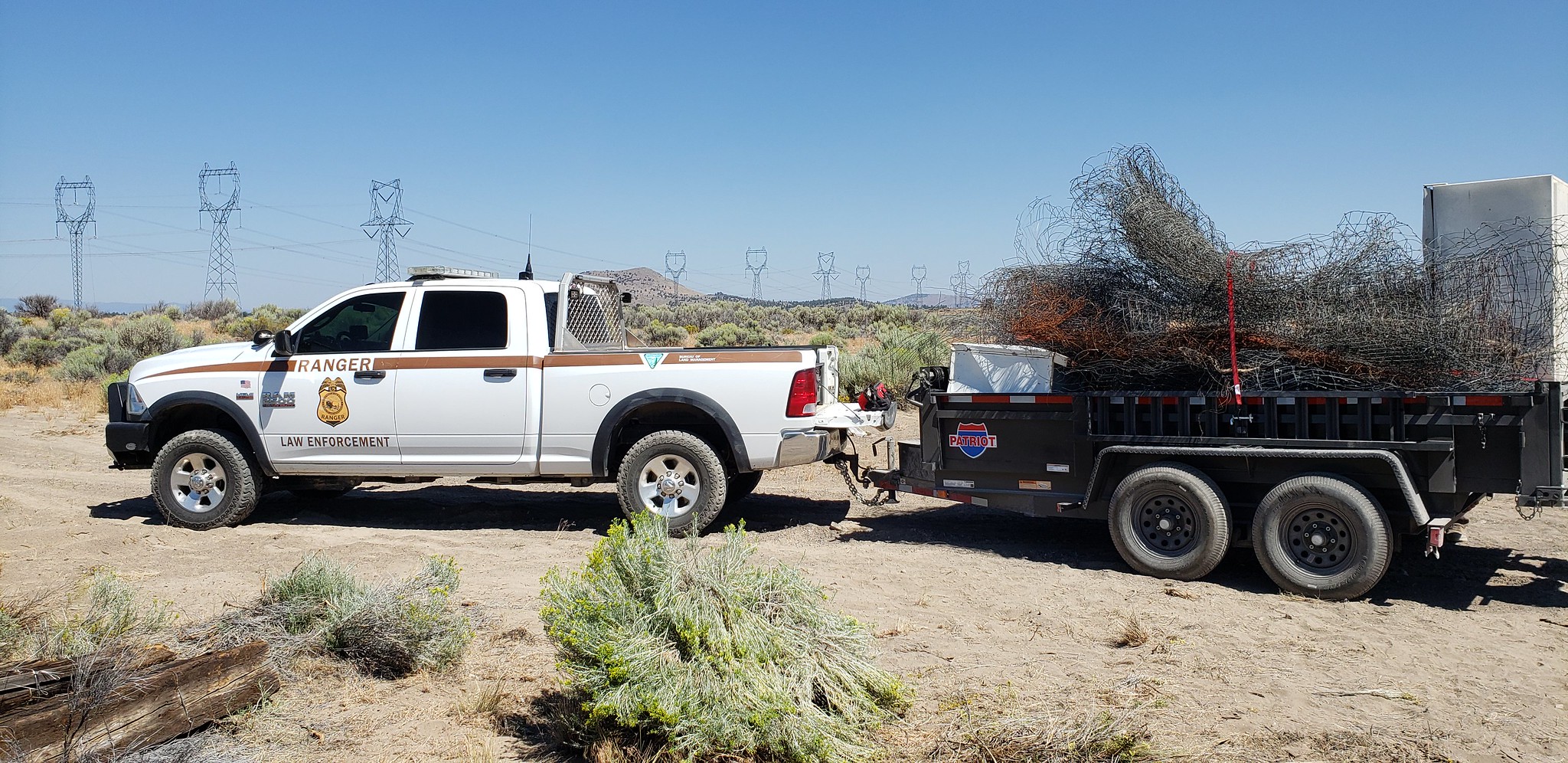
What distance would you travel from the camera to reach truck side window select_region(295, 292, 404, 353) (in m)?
9.05

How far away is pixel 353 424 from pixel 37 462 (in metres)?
7.16

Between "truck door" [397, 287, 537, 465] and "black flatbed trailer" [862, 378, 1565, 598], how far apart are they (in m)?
3.41

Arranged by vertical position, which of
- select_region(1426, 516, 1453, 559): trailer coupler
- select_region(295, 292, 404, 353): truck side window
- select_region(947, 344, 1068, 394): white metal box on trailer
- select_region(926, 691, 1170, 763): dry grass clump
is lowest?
select_region(926, 691, 1170, 763): dry grass clump

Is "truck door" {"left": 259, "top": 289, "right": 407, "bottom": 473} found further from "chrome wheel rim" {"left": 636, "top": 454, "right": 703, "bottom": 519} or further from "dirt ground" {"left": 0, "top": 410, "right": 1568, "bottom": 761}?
"chrome wheel rim" {"left": 636, "top": 454, "right": 703, "bottom": 519}

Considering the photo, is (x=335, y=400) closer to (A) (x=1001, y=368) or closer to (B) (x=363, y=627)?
(B) (x=363, y=627)

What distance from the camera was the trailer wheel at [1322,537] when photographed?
647cm

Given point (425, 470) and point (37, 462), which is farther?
point (37, 462)

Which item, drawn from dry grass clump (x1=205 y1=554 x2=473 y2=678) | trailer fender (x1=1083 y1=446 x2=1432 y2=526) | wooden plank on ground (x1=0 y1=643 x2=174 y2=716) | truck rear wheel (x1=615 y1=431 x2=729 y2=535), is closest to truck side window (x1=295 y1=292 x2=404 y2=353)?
truck rear wheel (x1=615 y1=431 x2=729 y2=535)

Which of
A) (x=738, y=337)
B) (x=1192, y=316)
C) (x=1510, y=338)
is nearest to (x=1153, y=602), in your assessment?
(x=1192, y=316)

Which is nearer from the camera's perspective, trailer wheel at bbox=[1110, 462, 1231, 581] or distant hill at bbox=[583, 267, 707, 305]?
trailer wheel at bbox=[1110, 462, 1231, 581]

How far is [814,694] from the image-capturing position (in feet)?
14.4

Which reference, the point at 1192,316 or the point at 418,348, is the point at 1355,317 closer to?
the point at 1192,316

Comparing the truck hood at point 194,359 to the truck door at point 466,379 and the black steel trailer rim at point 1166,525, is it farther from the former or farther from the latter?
the black steel trailer rim at point 1166,525

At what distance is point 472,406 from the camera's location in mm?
8875
